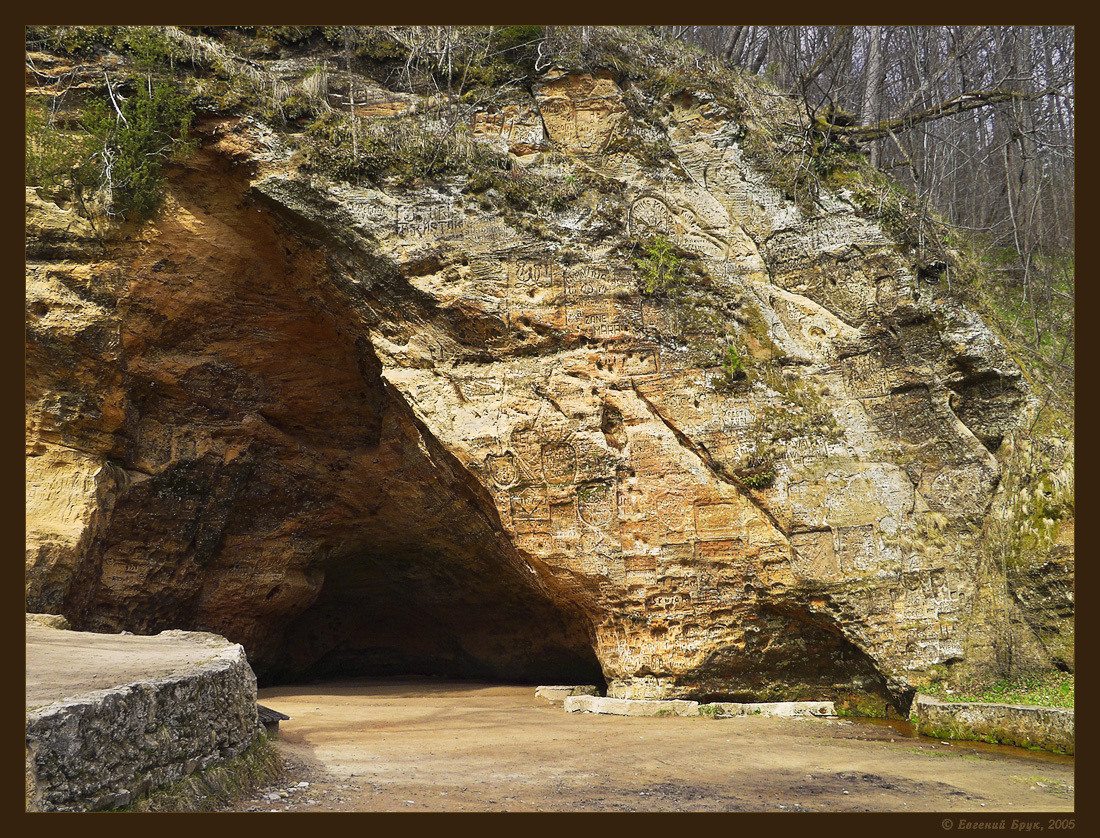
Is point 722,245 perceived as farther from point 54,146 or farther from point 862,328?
point 54,146

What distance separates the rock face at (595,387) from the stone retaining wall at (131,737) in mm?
4421

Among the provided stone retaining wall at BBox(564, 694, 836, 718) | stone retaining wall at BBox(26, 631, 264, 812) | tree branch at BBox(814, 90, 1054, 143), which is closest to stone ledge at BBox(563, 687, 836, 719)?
stone retaining wall at BBox(564, 694, 836, 718)

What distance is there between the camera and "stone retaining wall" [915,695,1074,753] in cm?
627

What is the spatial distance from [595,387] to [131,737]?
19.6ft

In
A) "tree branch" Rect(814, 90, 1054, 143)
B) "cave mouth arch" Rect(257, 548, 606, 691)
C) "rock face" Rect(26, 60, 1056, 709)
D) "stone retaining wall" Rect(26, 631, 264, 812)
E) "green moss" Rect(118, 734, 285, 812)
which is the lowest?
"cave mouth arch" Rect(257, 548, 606, 691)

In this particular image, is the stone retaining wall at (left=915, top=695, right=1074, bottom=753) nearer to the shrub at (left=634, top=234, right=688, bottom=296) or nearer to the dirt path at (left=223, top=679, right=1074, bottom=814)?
the dirt path at (left=223, top=679, right=1074, bottom=814)

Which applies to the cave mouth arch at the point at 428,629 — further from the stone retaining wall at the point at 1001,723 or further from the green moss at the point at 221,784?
the green moss at the point at 221,784

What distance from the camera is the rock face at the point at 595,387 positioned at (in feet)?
27.2

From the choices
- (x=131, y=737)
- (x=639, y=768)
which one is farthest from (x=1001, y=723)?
(x=131, y=737)

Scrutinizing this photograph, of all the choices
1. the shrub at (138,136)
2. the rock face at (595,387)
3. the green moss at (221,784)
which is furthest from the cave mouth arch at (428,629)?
the green moss at (221,784)

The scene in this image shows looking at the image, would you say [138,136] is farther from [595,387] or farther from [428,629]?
[428,629]

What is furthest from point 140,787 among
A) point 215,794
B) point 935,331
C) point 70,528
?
point 935,331

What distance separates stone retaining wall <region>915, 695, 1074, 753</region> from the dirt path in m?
0.19

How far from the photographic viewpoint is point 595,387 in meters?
8.81
